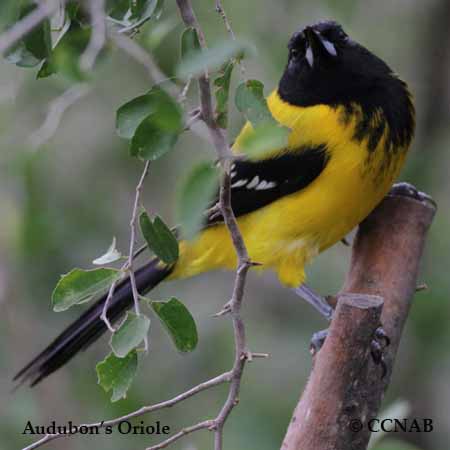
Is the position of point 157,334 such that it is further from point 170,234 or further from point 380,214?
point 170,234

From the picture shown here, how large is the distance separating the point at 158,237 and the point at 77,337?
1310 mm

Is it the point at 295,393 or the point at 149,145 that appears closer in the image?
the point at 149,145

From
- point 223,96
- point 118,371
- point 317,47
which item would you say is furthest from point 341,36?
point 118,371

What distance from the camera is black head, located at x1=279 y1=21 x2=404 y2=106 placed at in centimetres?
292

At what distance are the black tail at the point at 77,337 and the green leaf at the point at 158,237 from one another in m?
1.20

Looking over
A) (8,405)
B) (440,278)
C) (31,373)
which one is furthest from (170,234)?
(440,278)

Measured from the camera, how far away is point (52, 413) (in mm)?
3240

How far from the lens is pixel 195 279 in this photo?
15.3 feet

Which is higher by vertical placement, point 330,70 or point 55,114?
point 330,70

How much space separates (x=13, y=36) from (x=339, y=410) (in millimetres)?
1075

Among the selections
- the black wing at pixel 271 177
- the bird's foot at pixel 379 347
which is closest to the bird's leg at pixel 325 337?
the bird's foot at pixel 379 347

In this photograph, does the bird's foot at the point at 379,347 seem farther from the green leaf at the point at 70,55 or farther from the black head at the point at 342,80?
the green leaf at the point at 70,55

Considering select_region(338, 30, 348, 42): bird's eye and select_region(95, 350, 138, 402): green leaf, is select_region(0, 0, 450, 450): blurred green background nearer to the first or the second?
select_region(338, 30, 348, 42): bird's eye

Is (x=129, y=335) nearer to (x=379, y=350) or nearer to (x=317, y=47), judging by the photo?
(x=379, y=350)
